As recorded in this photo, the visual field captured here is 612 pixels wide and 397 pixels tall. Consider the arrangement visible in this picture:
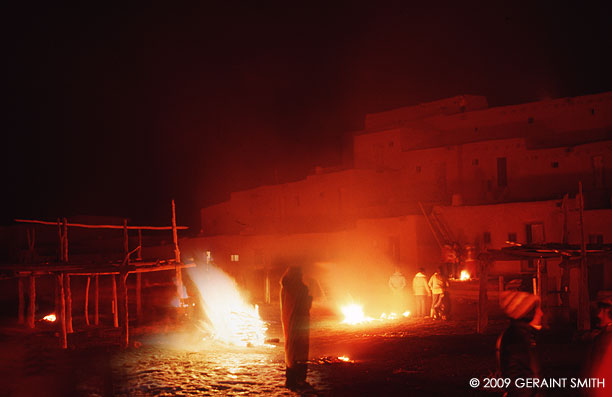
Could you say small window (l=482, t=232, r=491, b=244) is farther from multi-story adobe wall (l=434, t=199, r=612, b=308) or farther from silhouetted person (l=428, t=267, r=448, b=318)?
silhouetted person (l=428, t=267, r=448, b=318)

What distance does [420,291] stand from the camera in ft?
67.7

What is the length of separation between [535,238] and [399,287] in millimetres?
8754

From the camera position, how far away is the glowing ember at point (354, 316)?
796 inches

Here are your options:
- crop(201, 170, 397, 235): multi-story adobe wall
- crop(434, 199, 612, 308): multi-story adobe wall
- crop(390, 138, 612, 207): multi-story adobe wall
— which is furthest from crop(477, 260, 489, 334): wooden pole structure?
crop(201, 170, 397, 235): multi-story adobe wall

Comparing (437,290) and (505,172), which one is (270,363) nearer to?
(437,290)

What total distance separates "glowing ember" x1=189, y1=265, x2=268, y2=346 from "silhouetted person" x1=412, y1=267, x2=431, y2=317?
557cm

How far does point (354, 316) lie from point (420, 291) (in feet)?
8.50

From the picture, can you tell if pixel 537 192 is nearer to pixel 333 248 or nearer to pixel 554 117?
pixel 554 117

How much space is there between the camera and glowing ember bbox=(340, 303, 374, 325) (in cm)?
2022

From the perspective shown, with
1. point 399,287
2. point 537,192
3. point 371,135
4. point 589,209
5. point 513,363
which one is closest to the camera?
point 513,363

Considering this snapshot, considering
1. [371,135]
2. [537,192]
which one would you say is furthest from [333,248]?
[537,192]

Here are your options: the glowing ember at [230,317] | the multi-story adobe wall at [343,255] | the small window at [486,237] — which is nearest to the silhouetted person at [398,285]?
the multi-story adobe wall at [343,255]

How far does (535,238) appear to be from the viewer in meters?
26.6

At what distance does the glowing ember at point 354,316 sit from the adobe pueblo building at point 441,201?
588 centimetres
